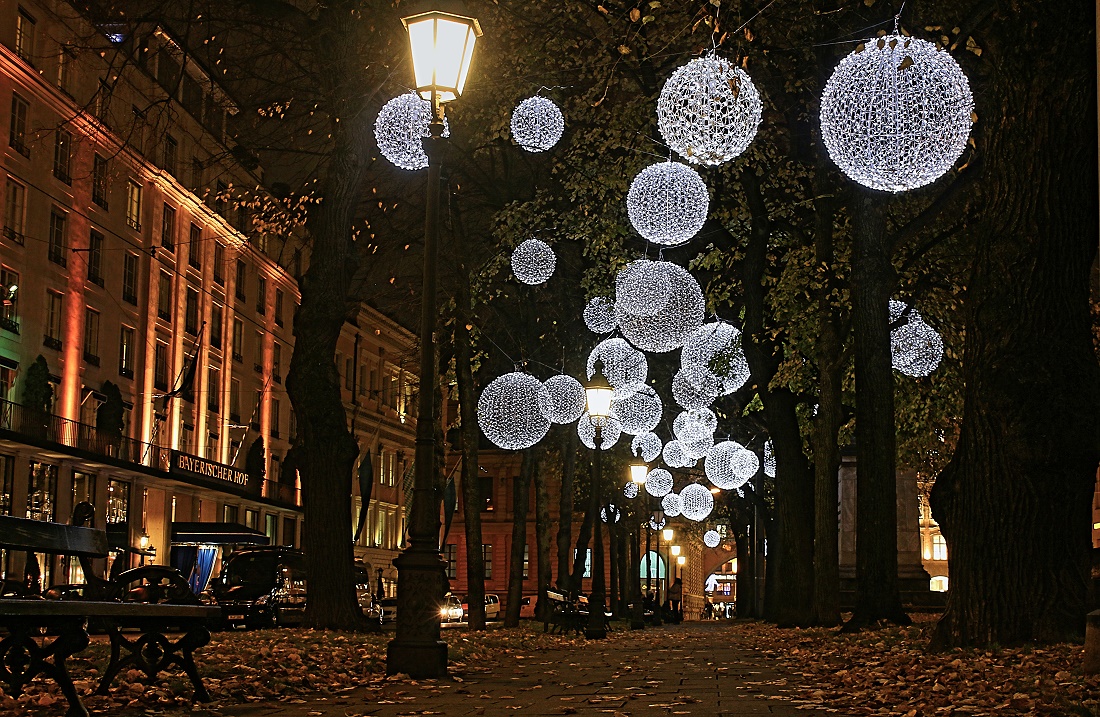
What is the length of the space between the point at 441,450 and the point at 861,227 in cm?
1761

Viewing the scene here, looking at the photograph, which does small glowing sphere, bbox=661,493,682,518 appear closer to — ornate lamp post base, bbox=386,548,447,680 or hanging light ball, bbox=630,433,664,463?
hanging light ball, bbox=630,433,664,463

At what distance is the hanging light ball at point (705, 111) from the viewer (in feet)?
48.6

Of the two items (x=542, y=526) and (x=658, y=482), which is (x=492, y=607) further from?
(x=542, y=526)

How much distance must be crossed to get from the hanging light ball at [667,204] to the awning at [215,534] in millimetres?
33100

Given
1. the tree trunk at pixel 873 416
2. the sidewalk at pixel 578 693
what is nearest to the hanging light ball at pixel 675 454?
the tree trunk at pixel 873 416

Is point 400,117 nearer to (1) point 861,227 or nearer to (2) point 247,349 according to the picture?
(1) point 861,227

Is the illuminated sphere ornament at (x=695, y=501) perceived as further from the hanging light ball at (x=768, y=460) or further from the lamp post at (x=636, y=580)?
the hanging light ball at (x=768, y=460)

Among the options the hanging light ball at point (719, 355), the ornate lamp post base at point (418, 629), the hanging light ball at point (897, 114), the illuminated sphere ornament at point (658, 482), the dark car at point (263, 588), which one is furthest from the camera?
the illuminated sphere ornament at point (658, 482)

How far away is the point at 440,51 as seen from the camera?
12531mm

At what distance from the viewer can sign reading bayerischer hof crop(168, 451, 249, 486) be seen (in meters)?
57.1

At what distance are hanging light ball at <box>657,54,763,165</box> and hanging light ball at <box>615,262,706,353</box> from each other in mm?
7696

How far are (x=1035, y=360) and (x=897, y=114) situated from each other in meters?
2.97

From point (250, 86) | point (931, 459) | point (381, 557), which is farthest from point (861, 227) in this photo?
point (381, 557)

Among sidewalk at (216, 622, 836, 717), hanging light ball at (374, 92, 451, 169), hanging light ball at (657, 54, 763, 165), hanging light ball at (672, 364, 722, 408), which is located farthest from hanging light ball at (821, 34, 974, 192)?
hanging light ball at (672, 364, 722, 408)
